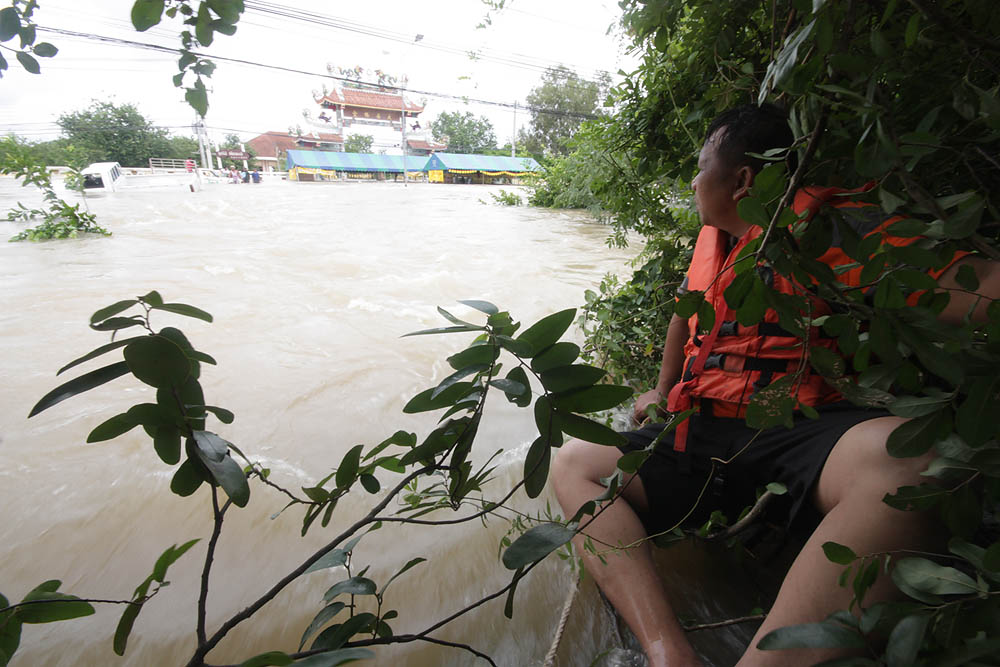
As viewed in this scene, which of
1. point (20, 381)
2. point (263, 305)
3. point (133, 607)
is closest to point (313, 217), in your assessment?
point (263, 305)

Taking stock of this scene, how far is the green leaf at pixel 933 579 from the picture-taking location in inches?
19.1

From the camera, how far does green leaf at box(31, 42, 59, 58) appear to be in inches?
35.8

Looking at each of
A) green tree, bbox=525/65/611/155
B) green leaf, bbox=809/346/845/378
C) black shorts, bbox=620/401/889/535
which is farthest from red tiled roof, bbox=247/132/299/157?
green leaf, bbox=809/346/845/378

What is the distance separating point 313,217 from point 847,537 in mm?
11456

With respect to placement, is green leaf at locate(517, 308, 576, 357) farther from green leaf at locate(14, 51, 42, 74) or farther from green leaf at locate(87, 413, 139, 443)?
green leaf at locate(14, 51, 42, 74)

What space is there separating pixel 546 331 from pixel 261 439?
7.47 feet

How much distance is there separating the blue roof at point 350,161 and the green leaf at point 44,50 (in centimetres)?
3630

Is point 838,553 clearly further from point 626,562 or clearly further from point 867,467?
point 626,562

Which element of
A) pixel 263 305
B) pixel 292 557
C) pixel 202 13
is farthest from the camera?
pixel 263 305

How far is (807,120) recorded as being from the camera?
1.82 ft

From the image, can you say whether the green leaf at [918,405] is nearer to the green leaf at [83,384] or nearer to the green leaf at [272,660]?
the green leaf at [272,660]

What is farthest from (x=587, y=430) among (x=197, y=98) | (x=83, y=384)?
(x=197, y=98)

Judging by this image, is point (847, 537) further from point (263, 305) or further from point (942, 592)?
point (263, 305)

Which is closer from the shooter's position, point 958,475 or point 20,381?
point 958,475
